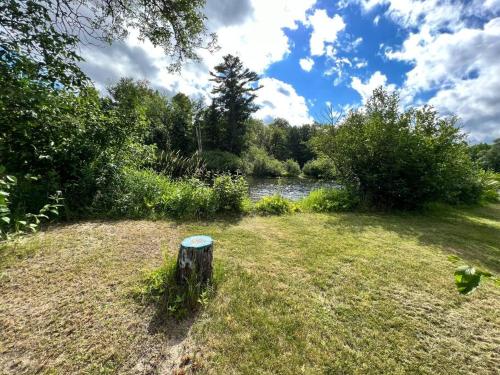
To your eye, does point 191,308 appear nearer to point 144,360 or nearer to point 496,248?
point 144,360

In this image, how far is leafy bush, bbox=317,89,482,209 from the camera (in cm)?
695

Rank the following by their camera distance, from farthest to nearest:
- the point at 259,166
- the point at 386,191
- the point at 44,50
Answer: the point at 259,166, the point at 386,191, the point at 44,50

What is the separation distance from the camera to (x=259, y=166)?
23.9 metres

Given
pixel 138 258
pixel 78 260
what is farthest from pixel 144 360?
pixel 78 260

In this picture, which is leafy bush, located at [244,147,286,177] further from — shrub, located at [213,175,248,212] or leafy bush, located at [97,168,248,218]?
leafy bush, located at [97,168,248,218]

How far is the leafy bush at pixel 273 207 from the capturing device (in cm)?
599

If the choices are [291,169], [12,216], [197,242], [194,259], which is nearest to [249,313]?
[194,259]

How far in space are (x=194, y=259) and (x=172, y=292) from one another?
379mm

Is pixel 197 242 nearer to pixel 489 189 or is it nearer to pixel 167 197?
pixel 167 197

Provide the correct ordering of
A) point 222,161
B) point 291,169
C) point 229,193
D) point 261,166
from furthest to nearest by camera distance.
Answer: point 291,169 → point 261,166 → point 222,161 → point 229,193

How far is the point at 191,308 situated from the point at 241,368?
744 millimetres

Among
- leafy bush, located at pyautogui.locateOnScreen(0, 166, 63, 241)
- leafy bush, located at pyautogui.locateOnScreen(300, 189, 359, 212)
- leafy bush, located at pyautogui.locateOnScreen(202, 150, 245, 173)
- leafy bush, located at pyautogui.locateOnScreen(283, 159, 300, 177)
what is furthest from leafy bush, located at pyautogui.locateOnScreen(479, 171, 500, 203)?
leafy bush, located at pyautogui.locateOnScreen(283, 159, 300, 177)

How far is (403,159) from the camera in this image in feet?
23.0

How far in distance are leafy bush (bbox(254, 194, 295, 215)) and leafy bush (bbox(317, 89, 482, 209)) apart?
2.86 metres
